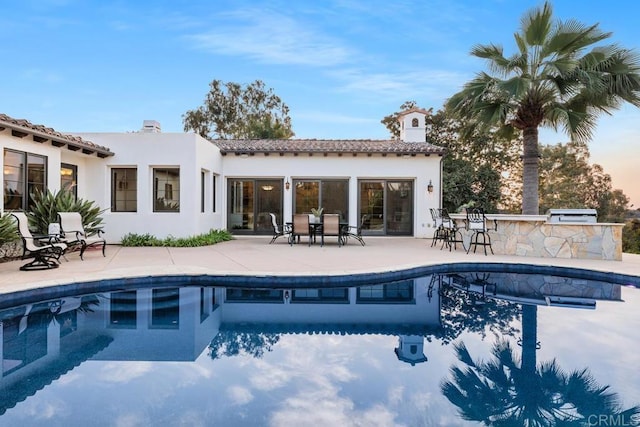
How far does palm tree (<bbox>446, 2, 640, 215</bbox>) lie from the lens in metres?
9.89

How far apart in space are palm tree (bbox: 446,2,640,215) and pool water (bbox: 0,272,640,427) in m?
5.56

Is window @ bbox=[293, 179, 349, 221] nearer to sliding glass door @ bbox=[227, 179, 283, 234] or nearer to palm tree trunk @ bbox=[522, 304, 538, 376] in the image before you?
sliding glass door @ bbox=[227, 179, 283, 234]

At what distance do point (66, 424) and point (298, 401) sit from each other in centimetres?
170

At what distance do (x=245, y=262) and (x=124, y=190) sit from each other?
6.18 metres

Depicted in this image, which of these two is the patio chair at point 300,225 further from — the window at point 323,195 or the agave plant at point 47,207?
the agave plant at point 47,207

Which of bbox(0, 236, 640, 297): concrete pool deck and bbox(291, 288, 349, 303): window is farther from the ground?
bbox(0, 236, 640, 297): concrete pool deck

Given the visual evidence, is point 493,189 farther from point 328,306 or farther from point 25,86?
point 25,86

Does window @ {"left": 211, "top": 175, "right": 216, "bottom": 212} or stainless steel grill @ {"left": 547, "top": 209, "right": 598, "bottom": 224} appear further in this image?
window @ {"left": 211, "top": 175, "right": 216, "bottom": 212}

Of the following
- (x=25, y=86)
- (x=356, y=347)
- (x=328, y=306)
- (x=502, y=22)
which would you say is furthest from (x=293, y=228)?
(x=25, y=86)

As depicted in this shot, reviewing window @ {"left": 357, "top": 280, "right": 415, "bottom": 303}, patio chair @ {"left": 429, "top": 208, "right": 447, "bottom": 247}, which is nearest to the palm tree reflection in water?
window @ {"left": 357, "top": 280, "right": 415, "bottom": 303}

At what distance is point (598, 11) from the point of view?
12062 mm

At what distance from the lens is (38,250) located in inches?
274

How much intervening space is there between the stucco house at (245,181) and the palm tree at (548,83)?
3.34 m

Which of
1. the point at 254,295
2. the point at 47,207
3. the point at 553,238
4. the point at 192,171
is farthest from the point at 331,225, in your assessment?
the point at 47,207
